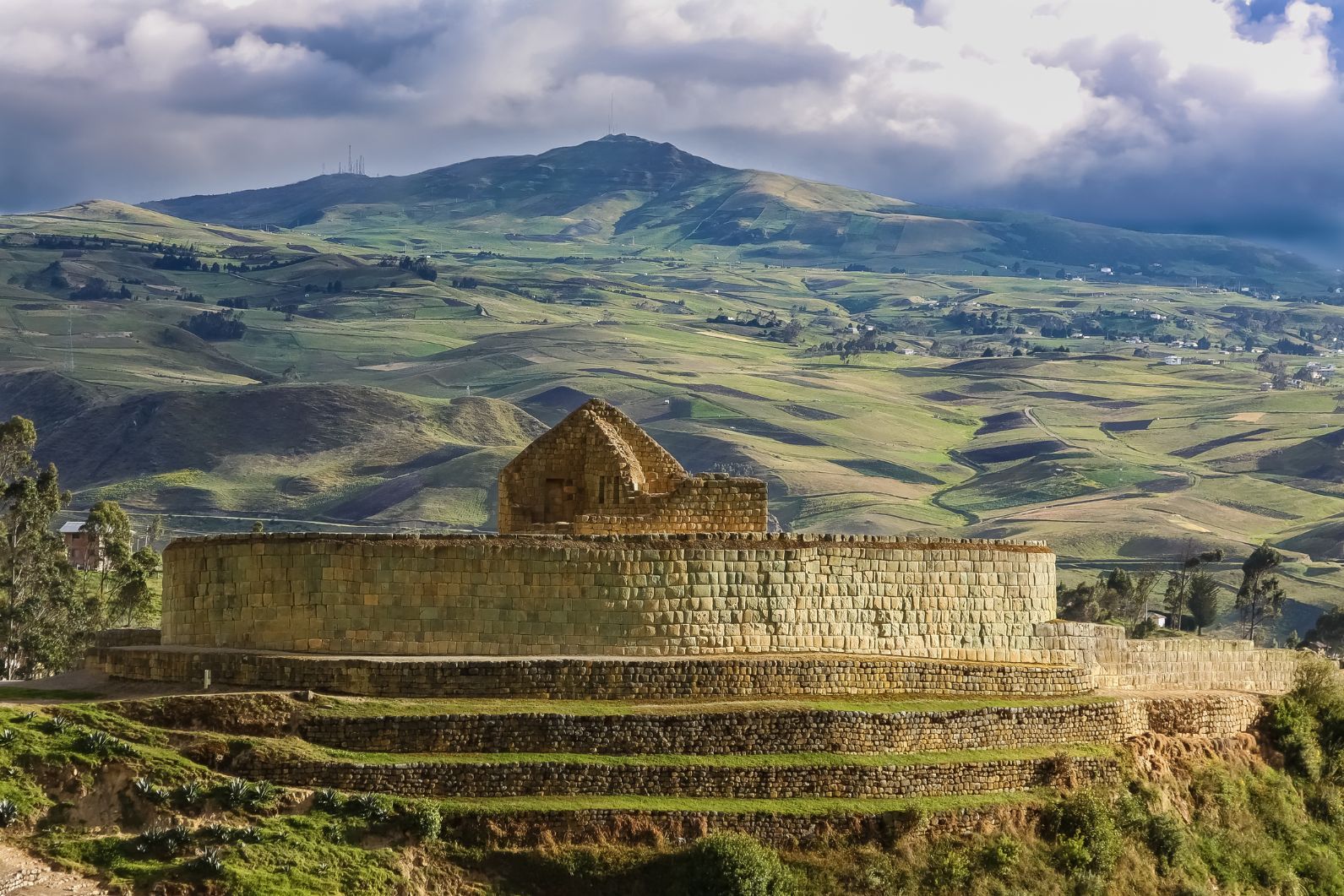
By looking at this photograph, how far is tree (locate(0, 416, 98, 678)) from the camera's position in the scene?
194 feet

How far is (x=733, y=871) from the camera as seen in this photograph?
30156 millimetres

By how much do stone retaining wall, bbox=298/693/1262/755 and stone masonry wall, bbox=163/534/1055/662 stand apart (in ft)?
6.97

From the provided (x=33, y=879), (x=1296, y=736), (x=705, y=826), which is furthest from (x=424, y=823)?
(x=1296, y=736)

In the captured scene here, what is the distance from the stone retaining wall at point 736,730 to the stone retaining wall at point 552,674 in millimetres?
1064

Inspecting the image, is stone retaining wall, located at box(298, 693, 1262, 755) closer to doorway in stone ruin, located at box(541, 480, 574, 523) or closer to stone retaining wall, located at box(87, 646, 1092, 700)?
stone retaining wall, located at box(87, 646, 1092, 700)

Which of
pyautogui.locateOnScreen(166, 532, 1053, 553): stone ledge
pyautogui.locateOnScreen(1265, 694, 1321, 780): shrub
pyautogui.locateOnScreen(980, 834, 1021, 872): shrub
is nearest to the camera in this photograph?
pyautogui.locateOnScreen(980, 834, 1021, 872): shrub

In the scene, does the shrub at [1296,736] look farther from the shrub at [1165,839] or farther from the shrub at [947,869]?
the shrub at [947,869]

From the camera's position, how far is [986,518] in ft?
581

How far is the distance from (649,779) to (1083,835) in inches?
294

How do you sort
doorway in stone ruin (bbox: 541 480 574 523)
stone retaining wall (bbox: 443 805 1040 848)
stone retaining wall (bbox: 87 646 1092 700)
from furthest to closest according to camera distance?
doorway in stone ruin (bbox: 541 480 574 523), stone retaining wall (bbox: 87 646 1092 700), stone retaining wall (bbox: 443 805 1040 848)

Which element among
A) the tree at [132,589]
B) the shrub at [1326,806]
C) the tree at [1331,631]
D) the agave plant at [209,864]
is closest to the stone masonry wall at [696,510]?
the shrub at [1326,806]

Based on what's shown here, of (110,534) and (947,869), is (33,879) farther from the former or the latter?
(110,534)

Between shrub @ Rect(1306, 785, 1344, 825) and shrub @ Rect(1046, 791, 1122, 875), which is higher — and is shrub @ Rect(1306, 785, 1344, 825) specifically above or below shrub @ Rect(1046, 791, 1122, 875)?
below

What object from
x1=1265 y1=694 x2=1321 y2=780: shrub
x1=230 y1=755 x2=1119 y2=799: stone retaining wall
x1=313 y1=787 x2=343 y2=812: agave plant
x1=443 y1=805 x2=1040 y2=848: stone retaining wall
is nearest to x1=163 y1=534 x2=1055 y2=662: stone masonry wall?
x1=230 y1=755 x2=1119 y2=799: stone retaining wall
